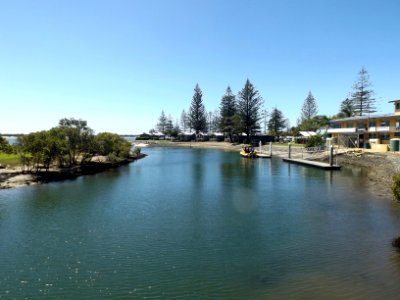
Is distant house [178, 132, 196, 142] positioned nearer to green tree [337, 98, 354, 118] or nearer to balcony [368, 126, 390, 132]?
green tree [337, 98, 354, 118]

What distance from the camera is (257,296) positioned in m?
10.8

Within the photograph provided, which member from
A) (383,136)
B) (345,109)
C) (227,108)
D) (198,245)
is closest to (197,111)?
(227,108)

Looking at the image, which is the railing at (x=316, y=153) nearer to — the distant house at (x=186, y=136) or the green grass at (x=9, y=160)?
the green grass at (x=9, y=160)

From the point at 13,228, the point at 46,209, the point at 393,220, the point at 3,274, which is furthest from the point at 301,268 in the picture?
the point at 46,209

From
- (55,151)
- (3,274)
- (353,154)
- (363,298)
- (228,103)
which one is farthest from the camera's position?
(228,103)

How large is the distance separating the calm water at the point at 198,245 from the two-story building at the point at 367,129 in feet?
105

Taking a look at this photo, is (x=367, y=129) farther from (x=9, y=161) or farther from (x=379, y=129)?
(x=9, y=161)

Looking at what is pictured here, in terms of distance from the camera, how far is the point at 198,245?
15719 mm

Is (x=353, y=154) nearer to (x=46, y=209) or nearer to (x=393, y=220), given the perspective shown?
(x=393, y=220)

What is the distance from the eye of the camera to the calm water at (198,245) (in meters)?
11.5

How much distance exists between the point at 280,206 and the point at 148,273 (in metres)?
14.5

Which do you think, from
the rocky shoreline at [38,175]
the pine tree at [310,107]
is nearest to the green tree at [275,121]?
the pine tree at [310,107]

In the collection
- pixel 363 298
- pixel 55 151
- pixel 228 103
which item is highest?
pixel 228 103

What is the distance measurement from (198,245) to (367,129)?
54007 mm
